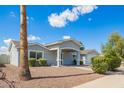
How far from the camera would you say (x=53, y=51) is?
27.9 meters

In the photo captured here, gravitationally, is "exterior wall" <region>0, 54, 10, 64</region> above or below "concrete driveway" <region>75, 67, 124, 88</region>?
above

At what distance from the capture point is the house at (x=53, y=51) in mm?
24172

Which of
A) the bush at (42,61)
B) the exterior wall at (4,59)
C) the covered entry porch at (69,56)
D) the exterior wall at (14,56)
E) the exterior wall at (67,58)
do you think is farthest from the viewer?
the exterior wall at (67,58)

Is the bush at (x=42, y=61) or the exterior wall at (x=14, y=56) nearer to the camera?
the exterior wall at (x=14, y=56)

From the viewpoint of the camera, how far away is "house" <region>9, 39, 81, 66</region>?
24.2 meters

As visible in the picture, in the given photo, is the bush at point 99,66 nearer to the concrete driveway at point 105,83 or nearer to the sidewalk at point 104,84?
the concrete driveway at point 105,83

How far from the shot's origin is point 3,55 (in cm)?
2447

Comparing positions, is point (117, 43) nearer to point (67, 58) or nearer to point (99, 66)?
point (67, 58)

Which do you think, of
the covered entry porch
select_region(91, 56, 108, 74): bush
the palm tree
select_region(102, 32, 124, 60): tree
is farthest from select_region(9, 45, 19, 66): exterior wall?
select_region(102, 32, 124, 60): tree

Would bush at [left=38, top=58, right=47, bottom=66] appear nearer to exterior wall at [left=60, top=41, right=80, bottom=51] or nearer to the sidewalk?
exterior wall at [left=60, top=41, right=80, bottom=51]

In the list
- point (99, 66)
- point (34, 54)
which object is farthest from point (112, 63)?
point (34, 54)

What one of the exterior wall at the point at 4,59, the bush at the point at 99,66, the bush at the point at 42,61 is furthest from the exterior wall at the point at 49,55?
the bush at the point at 99,66
